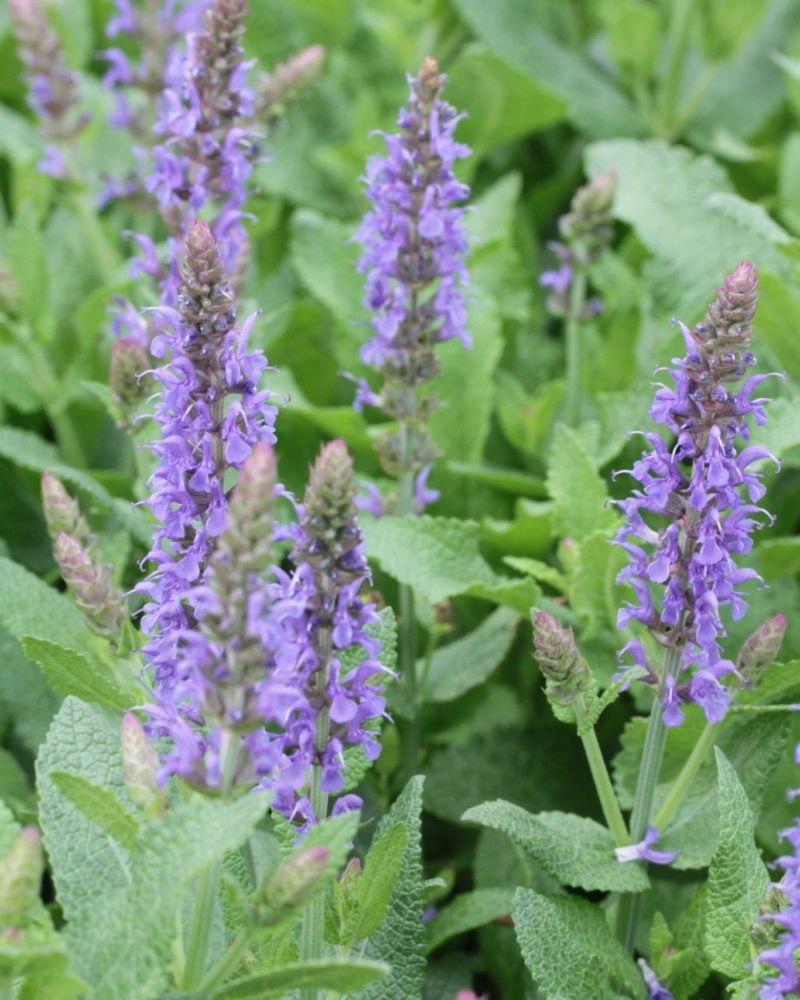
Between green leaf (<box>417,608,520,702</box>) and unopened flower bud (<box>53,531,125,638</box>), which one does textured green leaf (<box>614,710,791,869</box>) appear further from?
unopened flower bud (<box>53,531,125,638</box>)

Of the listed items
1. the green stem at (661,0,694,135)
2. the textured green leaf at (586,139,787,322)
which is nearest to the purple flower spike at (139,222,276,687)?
the textured green leaf at (586,139,787,322)

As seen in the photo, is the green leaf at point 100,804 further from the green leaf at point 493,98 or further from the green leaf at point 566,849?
the green leaf at point 493,98

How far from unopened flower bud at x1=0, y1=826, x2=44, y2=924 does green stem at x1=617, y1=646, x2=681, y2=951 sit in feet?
2.66

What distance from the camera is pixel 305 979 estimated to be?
129cm

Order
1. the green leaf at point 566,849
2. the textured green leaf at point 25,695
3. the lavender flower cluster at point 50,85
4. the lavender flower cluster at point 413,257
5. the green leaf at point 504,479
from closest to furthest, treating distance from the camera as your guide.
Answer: the green leaf at point 566,849 < the lavender flower cluster at point 413,257 < the textured green leaf at point 25,695 < the green leaf at point 504,479 < the lavender flower cluster at point 50,85

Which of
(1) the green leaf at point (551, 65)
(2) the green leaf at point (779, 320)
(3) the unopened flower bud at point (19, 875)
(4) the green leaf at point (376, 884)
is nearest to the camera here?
(3) the unopened flower bud at point (19, 875)

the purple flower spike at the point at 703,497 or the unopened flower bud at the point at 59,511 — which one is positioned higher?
the purple flower spike at the point at 703,497

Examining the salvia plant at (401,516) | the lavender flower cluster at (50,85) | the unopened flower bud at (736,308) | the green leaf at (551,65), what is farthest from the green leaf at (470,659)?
the green leaf at (551,65)

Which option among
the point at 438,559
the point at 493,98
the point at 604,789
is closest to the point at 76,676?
the point at 438,559

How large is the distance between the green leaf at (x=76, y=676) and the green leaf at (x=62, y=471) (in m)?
0.42

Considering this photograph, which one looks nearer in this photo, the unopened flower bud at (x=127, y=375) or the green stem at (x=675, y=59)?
the unopened flower bud at (x=127, y=375)

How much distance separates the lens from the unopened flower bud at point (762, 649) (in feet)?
5.54

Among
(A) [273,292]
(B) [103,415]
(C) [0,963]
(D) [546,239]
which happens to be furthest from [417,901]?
(D) [546,239]

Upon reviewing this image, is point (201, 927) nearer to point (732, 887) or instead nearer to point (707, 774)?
point (732, 887)
